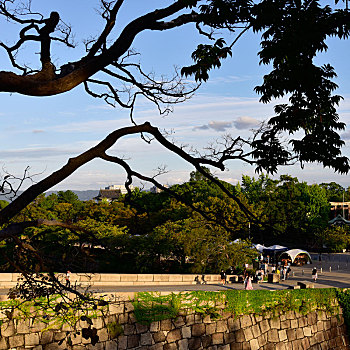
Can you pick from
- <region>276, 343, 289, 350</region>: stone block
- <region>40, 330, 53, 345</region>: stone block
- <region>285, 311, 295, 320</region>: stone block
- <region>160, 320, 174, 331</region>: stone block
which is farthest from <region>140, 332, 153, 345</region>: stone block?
<region>285, 311, 295, 320</region>: stone block

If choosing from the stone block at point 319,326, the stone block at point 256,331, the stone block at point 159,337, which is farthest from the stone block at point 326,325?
the stone block at point 159,337

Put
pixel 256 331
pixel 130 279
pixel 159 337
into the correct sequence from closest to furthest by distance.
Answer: pixel 159 337, pixel 256 331, pixel 130 279

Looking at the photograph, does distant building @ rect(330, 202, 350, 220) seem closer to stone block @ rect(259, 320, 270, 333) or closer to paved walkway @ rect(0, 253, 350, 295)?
paved walkway @ rect(0, 253, 350, 295)

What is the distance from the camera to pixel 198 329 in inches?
648

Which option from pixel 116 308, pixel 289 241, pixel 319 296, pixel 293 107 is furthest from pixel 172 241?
pixel 289 241

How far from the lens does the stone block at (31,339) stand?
483 inches

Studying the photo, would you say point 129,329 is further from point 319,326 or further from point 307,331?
point 319,326

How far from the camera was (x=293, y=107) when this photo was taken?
837cm

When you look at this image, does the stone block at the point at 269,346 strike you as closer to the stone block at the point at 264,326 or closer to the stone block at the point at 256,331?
the stone block at the point at 264,326

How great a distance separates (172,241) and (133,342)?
23.3 m

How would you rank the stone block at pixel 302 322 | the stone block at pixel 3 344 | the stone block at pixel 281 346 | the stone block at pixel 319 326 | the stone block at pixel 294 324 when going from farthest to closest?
1. the stone block at pixel 319 326
2. the stone block at pixel 302 322
3. the stone block at pixel 294 324
4. the stone block at pixel 281 346
5. the stone block at pixel 3 344

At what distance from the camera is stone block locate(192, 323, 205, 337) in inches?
642

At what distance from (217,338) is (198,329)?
3.09 feet

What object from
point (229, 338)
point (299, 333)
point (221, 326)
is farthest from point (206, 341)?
point (299, 333)
